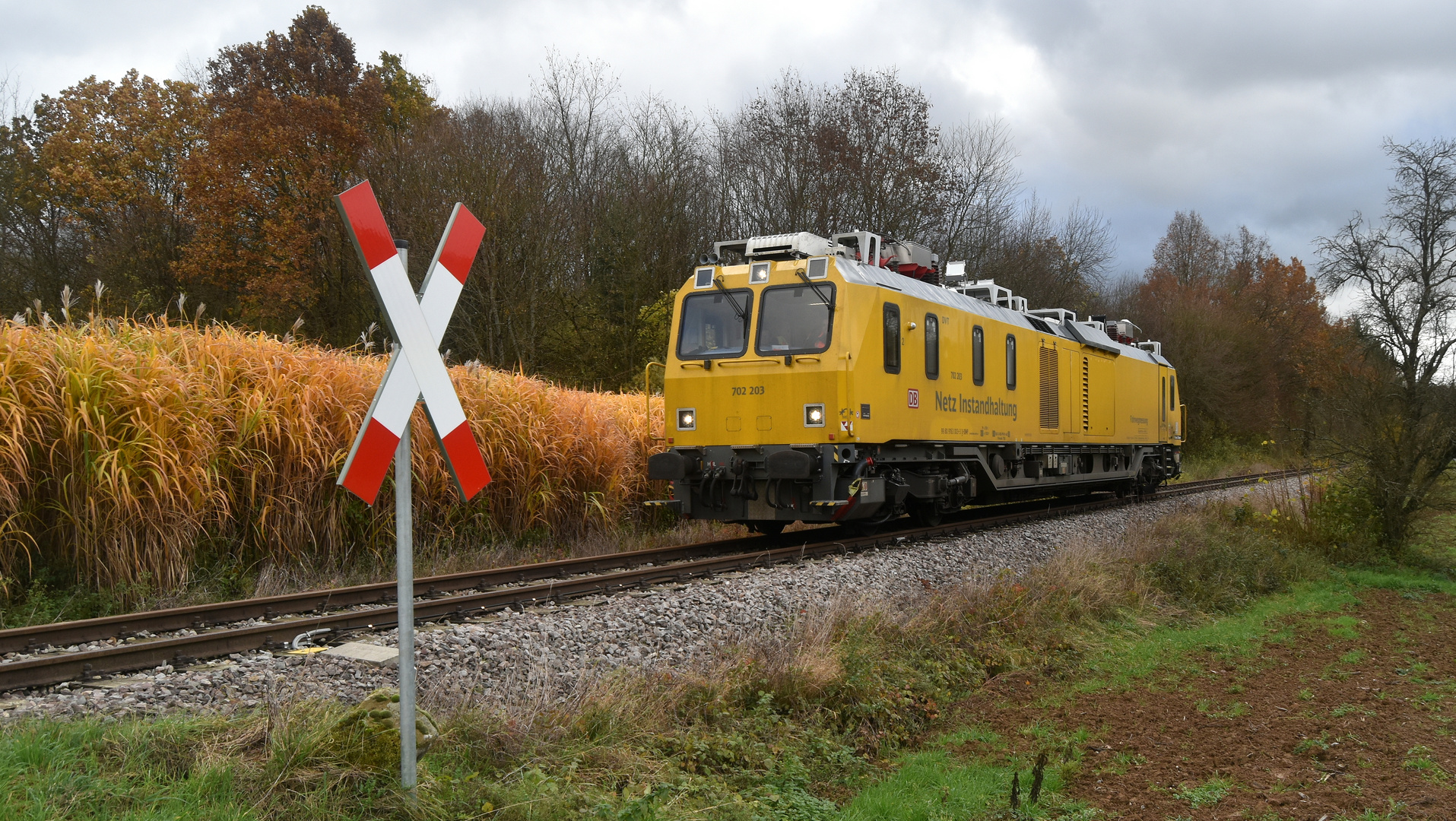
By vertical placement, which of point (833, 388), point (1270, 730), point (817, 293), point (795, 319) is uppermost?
point (817, 293)

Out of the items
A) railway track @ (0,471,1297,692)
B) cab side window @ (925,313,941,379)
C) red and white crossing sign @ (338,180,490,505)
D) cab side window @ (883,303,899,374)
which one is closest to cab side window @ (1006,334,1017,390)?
cab side window @ (925,313,941,379)

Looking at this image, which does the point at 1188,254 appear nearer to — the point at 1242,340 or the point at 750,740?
the point at 1242,340

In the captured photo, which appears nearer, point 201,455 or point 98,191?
point 201,455

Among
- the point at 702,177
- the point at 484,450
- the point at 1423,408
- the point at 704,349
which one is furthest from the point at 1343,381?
the point at 702,177

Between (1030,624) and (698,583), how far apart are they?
2.79 m

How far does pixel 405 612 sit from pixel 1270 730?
5293 mm

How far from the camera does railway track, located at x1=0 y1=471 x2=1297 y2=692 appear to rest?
5105mm

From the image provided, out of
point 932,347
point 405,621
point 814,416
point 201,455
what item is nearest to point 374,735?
point 405,621

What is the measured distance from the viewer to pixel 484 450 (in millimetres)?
9867

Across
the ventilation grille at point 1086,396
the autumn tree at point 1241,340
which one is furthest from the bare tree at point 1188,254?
the ventilation grille at point 1086,396

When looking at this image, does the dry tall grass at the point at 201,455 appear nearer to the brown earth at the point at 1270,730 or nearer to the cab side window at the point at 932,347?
the cab side window at the point at 932,347

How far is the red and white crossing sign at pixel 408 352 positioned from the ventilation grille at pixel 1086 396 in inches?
544

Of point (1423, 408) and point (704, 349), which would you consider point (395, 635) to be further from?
point (1423, 408)

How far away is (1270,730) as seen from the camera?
586 centimetres
